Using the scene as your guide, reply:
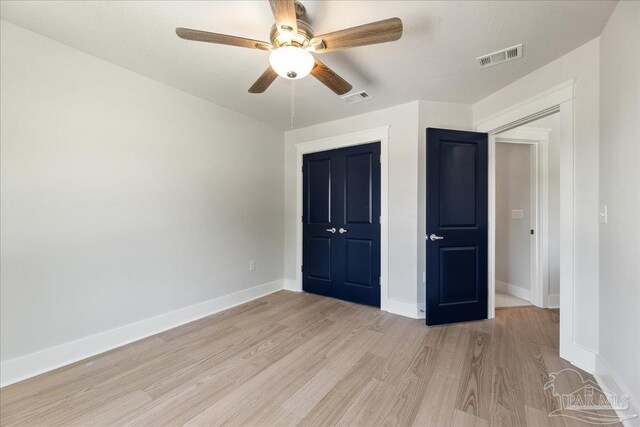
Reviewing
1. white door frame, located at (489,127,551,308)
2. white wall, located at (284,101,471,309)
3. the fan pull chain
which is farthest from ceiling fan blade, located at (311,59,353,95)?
white door frame, located at (489,127,551,308)

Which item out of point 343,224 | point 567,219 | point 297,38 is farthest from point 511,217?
point 297,38

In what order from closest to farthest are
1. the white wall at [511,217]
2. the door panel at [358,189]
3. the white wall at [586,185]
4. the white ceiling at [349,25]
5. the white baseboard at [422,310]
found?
the white ceiling at [349,25]
the white wall at [586,185]
the white baseboard at [422,310]
the door panel at [358,189]
the white wall at [511,217]

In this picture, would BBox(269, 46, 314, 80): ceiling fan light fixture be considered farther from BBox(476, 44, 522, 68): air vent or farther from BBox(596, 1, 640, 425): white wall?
BBox(596, 1, 640, 425): white wall

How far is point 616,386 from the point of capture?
5.00ft

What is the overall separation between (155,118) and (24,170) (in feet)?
3.42

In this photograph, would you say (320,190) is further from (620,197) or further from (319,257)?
(620,197)

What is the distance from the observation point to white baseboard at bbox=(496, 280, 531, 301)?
331 cm

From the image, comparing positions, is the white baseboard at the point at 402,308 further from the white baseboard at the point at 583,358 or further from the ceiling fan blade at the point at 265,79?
the ceiling fan blade at the point at 265,79

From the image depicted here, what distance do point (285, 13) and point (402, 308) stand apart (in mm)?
2863

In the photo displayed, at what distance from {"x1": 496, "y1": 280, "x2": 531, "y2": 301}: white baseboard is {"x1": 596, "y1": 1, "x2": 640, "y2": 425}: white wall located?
68.2 inches

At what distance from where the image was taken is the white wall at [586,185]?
1798 mm

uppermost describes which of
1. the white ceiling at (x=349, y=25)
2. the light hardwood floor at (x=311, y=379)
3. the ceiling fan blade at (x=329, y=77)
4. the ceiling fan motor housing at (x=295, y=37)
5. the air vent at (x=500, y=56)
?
the white ceiling at (x=349, y=25)

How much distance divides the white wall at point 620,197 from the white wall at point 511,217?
1.71 meters

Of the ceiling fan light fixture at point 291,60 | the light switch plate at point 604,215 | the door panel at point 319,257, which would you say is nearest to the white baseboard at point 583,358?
the light switch plate at point 604,215
